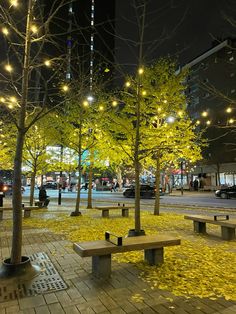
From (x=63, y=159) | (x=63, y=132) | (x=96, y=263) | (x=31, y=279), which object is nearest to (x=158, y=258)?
(x=96, y=263)

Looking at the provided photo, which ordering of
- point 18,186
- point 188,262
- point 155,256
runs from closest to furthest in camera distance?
point 18,186, point 155,256, point 188,262

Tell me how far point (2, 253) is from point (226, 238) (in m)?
6.40

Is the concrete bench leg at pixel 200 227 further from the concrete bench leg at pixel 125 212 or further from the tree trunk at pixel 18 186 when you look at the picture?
the tree trunk at pixel 18 186

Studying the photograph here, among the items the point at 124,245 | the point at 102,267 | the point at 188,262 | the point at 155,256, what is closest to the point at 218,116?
the point at 188,262

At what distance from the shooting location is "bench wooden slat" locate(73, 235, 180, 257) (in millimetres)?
5205

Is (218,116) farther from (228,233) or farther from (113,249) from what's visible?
(113,249)

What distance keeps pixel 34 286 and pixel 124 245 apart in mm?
1761

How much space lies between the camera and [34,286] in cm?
493

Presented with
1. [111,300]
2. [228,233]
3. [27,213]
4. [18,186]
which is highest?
[18,186]

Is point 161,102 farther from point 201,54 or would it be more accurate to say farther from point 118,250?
point 201,54

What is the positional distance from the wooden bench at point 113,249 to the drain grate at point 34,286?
0.63 m

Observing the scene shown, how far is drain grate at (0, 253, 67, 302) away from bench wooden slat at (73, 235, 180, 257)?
0.64m

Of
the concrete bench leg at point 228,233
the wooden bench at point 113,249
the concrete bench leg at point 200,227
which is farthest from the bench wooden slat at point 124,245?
the concrete bench leg at point 200,227

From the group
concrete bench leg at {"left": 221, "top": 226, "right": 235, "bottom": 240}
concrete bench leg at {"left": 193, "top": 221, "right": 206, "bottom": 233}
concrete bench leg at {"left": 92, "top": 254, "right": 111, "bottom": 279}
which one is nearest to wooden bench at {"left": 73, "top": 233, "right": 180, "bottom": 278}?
concrete bench leg at {"left": 92, "top": 254, "right": 111, "bottom": 279}
